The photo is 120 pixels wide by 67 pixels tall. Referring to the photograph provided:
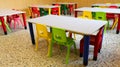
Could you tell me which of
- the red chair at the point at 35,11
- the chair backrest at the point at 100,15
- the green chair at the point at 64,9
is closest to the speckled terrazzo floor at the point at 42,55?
the chair backrest at the point at 100,15

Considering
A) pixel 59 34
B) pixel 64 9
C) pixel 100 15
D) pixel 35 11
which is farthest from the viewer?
pixel 64 9

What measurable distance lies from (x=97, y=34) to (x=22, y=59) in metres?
1.49

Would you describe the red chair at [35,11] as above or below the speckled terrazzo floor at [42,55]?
above

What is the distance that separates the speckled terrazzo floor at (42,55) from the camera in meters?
2.45

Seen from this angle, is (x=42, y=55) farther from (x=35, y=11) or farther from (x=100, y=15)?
(x=35, y=11)

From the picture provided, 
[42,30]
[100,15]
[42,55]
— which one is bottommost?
[42,55]

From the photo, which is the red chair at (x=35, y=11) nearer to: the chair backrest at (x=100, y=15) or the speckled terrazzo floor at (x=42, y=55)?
the speckled terrazzo floor at (x=42, y=55)

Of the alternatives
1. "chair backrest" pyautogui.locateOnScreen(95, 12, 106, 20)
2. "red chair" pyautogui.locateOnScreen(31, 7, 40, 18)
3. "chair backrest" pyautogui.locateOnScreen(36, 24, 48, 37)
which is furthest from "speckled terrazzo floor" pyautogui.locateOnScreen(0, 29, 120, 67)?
"red chair" pyautogui.locateOnScreen(31, 7, 40, 18)

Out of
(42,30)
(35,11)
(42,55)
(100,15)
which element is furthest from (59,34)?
(35,11)

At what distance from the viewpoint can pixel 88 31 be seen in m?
A: 2.15

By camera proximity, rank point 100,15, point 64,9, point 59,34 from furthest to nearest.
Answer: point 64,9
point 100,15
point 59,34

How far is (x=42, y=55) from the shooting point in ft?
9.02

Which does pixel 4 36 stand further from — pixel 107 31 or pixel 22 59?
pixel 107 31

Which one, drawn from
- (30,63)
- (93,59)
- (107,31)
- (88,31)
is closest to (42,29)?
(30,63)
